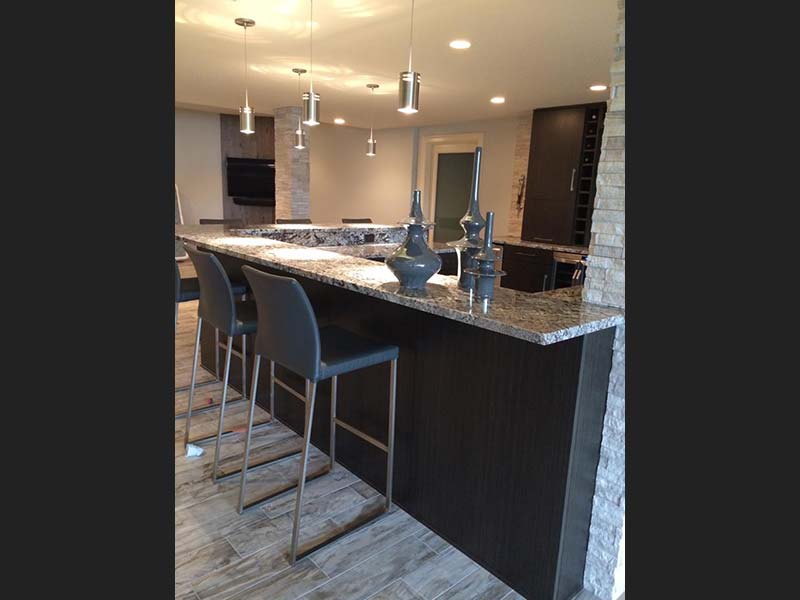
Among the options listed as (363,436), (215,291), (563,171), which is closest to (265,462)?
(363,436)

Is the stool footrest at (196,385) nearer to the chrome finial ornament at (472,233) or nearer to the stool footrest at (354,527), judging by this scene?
the stool footrest at (354,527)

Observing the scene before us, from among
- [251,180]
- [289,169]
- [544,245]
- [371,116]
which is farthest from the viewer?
[251,180]

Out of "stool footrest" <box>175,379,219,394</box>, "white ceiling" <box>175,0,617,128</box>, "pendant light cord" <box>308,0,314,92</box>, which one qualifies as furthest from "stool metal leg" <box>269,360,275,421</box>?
"white ceiling" <box>175,0,617,128</box>

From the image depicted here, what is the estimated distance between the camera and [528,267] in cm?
592

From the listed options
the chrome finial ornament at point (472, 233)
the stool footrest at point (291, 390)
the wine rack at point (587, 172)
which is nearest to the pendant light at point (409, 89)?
the chrome finial ornament at point (472, 233)

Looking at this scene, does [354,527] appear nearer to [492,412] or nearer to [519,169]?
[492,412]

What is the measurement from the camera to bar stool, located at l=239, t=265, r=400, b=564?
183cm

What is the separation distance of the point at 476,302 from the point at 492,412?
419mm

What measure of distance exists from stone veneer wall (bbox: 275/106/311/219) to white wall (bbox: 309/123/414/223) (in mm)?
2085

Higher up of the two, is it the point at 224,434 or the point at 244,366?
the point at 244,366

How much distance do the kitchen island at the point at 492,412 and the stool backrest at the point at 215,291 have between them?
0.24 metres

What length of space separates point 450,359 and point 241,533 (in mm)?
1120

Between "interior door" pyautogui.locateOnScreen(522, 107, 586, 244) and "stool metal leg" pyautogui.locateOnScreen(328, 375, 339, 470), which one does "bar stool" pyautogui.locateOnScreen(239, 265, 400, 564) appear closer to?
"stool metal leg" pyautogui.locateOnScreen(328, 375, 339, 470)
